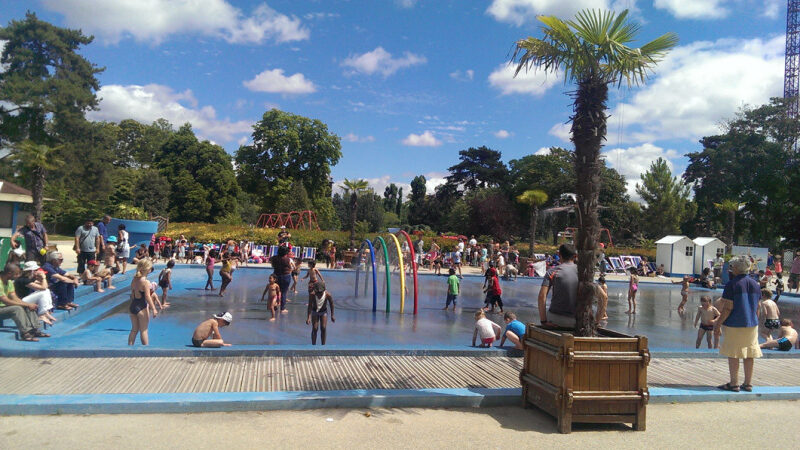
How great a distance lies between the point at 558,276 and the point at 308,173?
49.8 m

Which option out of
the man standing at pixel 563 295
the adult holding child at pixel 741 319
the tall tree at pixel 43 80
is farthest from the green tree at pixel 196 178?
the adult holding child at pixel 741 319

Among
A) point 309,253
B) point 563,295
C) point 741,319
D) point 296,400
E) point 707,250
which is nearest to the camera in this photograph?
point 296,400

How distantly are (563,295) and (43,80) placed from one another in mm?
48604

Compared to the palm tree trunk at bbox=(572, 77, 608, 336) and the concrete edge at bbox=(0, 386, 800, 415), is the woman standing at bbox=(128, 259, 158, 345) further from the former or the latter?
the palm tree trunk at bbox=(572, 77, 608, 336)

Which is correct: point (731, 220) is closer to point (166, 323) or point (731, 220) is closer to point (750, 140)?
point (750, 140)

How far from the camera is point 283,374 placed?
20.9ft

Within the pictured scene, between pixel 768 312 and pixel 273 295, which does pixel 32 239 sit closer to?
pixel 273 295

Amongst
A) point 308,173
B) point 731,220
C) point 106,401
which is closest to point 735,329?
point 106,401

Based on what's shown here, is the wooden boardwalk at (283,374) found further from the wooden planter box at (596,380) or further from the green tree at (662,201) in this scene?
the green tree at (662,201)

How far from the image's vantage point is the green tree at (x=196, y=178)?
51000 mm

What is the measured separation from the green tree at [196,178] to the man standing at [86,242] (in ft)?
126

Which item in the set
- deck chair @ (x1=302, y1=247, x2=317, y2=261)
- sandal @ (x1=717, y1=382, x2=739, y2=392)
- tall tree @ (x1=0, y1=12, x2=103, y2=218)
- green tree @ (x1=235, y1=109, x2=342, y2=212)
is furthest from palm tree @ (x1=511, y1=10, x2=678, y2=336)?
green tree @ (x1=235, y1=109, x2=342, y2=212)

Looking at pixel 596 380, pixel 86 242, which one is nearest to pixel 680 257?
pixel 596 380

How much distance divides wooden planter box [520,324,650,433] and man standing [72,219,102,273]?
42.1 feet
